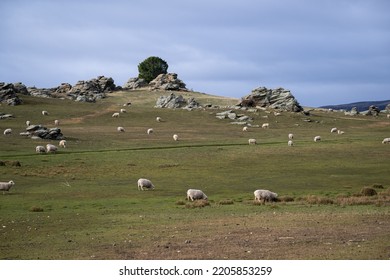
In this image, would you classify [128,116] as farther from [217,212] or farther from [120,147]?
A: [217,212]

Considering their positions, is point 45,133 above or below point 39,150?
above

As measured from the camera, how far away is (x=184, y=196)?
3903 cm

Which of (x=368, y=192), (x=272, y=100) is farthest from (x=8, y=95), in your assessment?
(x=368, y=192)

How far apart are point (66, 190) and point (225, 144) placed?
33685mm

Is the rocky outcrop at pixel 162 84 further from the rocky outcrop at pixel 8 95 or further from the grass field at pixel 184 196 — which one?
the grass field at pixel 184 196

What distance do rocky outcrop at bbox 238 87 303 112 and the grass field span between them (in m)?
28.0

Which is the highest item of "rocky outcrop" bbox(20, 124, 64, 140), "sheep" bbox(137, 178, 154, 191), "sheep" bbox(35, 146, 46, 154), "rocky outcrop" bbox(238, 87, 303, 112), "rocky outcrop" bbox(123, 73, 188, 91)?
"rocky outcrop" bbox(123, 73, 188, 91)

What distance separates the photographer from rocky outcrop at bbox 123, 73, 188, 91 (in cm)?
17285

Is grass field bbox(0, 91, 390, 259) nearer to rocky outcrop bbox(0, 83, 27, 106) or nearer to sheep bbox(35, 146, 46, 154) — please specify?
sheep bbox(35, 146, 46, 154)

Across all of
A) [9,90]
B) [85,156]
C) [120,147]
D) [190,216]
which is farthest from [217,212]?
[9,90]

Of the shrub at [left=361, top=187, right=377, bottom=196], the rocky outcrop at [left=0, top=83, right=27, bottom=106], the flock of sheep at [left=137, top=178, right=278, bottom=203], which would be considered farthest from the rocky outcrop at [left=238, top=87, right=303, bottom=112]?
the flock of sheep at [left=137, top=178, right=278, bottom=203]

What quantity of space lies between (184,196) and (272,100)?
92.9 meters

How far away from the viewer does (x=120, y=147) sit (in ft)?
229

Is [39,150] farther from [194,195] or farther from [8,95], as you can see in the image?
[8,95]
